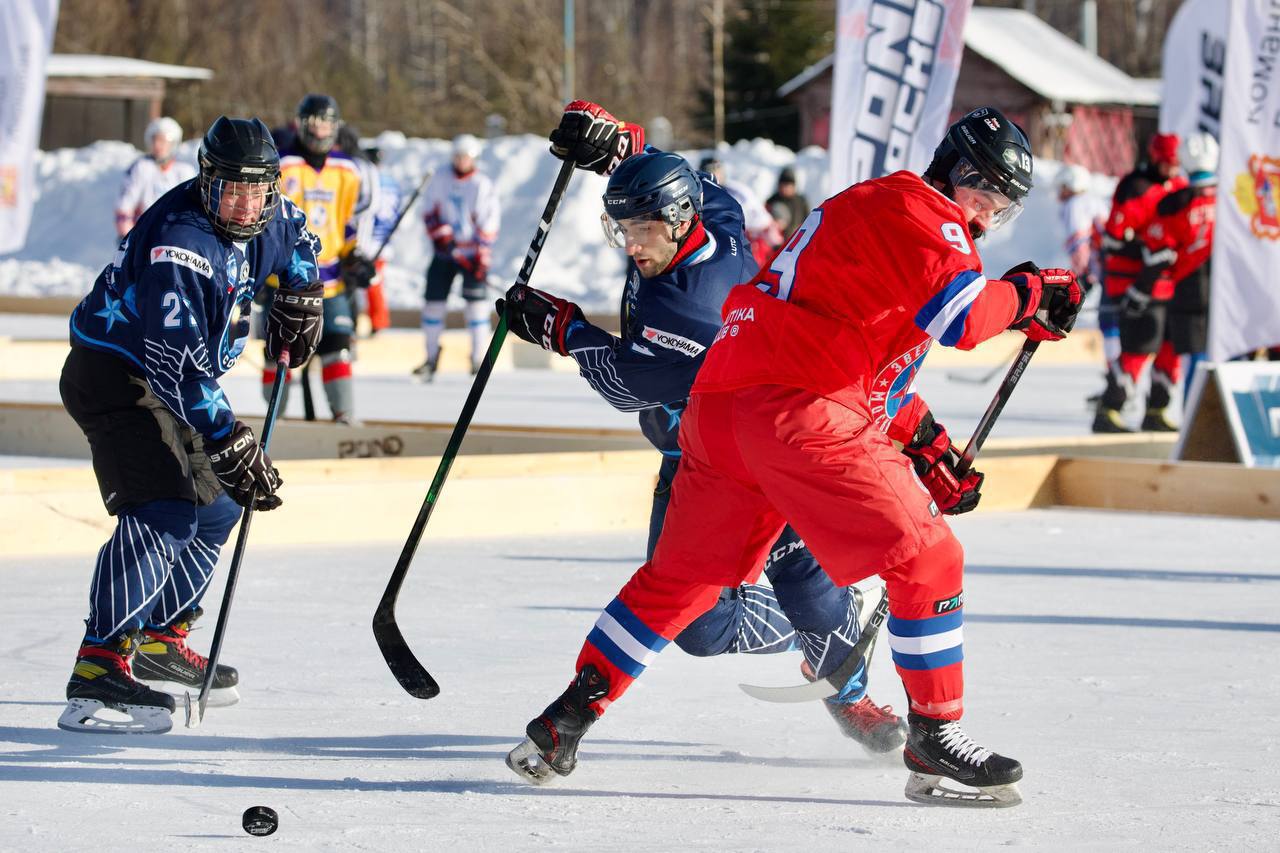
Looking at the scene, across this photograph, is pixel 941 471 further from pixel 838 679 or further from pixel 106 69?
pixel 106 69

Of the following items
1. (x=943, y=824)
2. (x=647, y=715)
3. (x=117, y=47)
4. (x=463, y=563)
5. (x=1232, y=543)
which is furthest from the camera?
(x=117, y=47)

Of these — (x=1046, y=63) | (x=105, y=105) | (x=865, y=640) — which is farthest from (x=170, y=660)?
(x=1046, y=63)

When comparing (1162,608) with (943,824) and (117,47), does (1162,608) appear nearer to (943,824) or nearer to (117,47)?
(943,824)

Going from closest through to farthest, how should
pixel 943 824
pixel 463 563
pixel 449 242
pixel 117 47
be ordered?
A: 1. pixel 943 824
2. pixel 463 563
3. pixel 449 242
4. pixel 117 47

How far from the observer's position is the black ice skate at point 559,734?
3.25m

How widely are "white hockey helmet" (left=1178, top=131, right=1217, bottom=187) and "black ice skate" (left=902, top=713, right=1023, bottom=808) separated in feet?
21.1

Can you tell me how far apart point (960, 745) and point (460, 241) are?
28.7 ft

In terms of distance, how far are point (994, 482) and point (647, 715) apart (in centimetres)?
344

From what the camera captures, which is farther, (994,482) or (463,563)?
(994,482)

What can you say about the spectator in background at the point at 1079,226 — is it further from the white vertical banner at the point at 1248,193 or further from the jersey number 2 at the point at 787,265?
the jersey number 2 at the point at 787,265

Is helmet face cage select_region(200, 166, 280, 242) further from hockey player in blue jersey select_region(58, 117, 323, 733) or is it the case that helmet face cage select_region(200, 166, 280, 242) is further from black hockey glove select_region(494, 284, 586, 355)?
black hockey glove select_region(494, 284, 586, 355)

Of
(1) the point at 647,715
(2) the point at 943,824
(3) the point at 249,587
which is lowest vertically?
(3) the point at 249,587

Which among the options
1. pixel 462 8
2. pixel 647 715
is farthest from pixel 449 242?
pixel 462 8

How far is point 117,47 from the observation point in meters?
37.8
